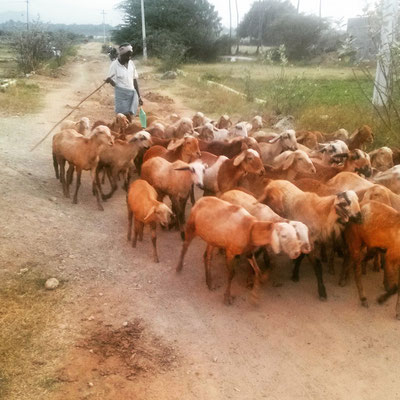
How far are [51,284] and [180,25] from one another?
131 ft

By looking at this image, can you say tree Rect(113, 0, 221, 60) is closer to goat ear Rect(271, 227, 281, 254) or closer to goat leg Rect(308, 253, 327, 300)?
goat leg Rect(308, 253, 327, 300)

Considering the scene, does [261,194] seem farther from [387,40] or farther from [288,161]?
[387,40]

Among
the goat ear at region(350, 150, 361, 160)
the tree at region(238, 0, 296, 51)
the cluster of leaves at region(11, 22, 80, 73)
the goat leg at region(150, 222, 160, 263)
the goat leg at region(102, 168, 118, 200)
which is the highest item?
the tree at region(238, 0, 296, 51)

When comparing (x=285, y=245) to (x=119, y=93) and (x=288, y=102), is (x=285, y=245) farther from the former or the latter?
(x=288, y=102)

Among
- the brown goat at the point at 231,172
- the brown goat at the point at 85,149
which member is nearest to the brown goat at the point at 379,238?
the brown goat at the point at 231,172

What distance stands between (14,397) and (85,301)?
66.2 inches

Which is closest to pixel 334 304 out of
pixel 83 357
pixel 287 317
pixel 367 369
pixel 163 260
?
pixel 287 317

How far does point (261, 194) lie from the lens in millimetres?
7398

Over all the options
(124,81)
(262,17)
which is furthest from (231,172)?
(262,17)

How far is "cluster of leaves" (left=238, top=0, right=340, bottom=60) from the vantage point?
41.6 metres

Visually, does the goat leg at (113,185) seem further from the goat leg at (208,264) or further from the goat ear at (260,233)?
the goat ear at (260,233)

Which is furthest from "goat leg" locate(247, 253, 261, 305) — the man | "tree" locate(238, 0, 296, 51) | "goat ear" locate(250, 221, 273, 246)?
"tree" locate(238, 0, 296, 51)

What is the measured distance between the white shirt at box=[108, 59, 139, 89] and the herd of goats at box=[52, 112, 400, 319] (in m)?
2.16

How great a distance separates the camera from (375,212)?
574cm
